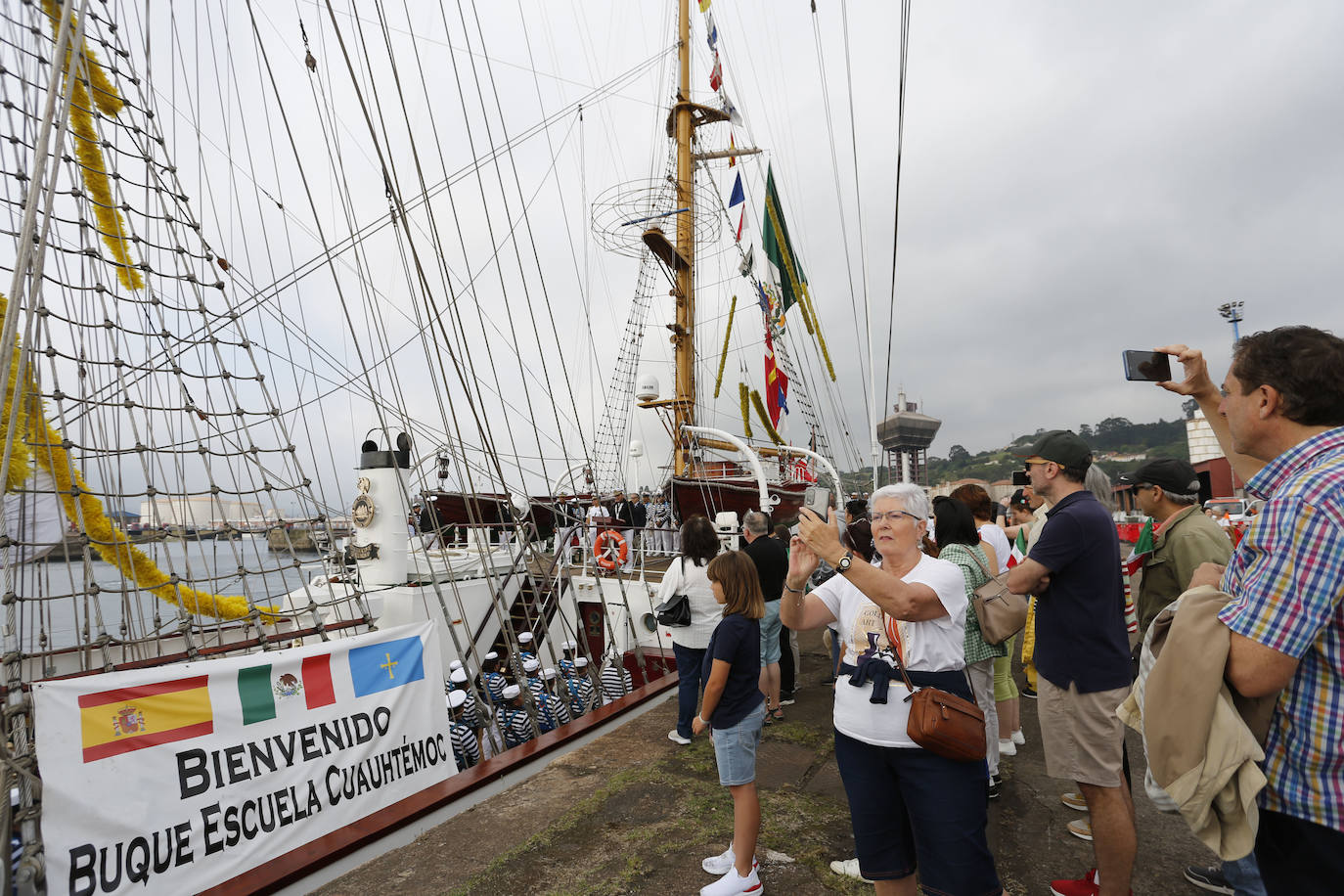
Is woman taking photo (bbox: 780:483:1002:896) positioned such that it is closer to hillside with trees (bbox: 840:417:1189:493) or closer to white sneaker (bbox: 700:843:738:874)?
white sneaker (bbox: 700:843:738:874)

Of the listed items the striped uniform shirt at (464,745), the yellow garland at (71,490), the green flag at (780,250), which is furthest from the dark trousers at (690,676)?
the green flag at (780,250)

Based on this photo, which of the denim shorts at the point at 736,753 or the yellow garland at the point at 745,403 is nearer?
the denim shorts at the point at 736,753

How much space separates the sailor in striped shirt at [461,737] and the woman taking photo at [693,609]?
170 centimetres

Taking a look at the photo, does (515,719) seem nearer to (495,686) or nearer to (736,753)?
(495,686)

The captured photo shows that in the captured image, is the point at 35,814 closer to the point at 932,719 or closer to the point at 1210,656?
the point at 932,719

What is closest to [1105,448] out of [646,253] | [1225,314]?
[1225,314]

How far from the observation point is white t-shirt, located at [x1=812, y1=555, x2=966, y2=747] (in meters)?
1.82

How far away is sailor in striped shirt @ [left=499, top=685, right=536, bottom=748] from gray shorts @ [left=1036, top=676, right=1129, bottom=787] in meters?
3.71

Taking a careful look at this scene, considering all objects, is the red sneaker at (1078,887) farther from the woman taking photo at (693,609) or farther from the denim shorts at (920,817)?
the woman taking photo at (693,609)

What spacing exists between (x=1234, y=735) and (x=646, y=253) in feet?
57.7

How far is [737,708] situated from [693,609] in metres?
1.26

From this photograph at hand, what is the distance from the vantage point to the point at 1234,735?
117 centimetres

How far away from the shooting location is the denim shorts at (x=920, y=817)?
1.73 meters

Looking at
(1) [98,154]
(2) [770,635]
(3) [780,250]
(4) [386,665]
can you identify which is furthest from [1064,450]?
(3) [780,250]
